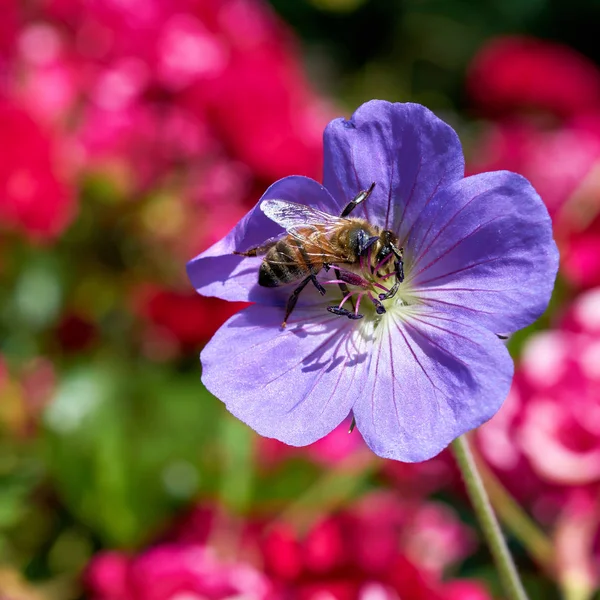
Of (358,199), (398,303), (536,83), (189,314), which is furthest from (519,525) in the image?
(536,83)

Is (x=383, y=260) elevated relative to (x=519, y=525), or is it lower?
elevated

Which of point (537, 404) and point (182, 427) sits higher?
point (537, 404)

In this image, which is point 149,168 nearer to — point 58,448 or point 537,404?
point 58,448

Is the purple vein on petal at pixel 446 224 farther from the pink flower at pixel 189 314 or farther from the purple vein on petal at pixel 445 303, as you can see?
the pink flower at pixel 189 314

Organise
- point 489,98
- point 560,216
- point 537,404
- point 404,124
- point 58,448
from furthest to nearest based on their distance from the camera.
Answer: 1. point 489,98
2. point 560,216
3. point 58,448
4. point 537,404
5. point 404,124

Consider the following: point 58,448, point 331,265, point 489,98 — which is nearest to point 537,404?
point 331,265

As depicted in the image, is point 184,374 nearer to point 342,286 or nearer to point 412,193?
point 342,286

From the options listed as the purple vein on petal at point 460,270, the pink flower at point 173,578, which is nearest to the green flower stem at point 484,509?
the purple vein on petal at point 460,270
